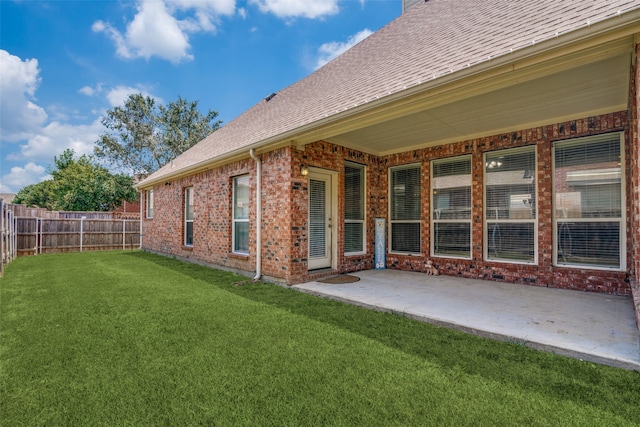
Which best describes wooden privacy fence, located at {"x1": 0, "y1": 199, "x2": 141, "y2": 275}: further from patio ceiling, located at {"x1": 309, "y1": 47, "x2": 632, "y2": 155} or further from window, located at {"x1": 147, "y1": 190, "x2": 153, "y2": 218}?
patio ceiling, located at {"x1": 309, "y1": 47, "x2": 632, "y2": 155}

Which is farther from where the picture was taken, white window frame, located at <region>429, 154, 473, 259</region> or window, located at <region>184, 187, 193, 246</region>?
window, located at <region>184, 187, 193, 246</region>

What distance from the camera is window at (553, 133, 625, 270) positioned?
4.58 m

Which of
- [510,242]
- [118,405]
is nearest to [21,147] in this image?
[118,405]

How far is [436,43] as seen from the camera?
4797 millimetres

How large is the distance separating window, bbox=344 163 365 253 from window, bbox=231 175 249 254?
232 centimetres

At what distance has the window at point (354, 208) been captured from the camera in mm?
6832

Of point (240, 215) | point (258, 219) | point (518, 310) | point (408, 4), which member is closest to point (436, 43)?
point (518, 310)

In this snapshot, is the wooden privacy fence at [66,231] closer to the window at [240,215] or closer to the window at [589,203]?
the window at [240,215]

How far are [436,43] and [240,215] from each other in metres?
5.31

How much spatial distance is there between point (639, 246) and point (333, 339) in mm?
3040

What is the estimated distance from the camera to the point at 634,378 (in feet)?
7.35

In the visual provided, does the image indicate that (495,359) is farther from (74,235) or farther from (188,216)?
(74,235)

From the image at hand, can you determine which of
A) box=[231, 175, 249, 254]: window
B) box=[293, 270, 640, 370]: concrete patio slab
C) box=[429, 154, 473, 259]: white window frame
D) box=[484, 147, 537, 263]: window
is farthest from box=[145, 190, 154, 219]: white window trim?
box=[484, 147, 537, 263]: window

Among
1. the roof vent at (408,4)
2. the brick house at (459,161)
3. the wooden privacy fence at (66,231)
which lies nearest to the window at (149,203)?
the wooden privacy fence at (66,231)
